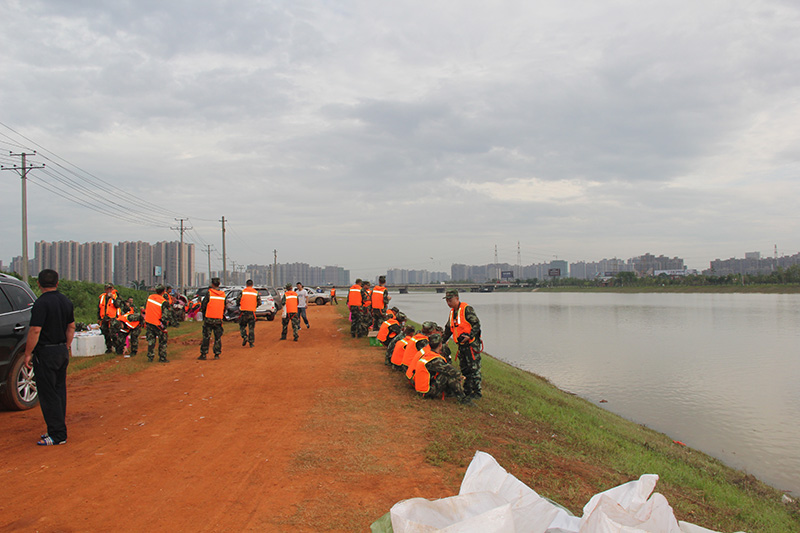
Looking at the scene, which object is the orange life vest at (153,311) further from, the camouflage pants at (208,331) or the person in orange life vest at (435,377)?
the person in orange life vest at (435,377)

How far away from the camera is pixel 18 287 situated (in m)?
7.62

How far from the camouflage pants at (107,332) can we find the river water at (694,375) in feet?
45.6

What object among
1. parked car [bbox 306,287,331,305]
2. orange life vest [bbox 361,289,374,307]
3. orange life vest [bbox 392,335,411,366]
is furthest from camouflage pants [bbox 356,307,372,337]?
parked car [bbox 306,287,331,305]

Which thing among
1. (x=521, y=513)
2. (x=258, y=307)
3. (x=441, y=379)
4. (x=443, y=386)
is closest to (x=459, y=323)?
(x=441, y=379)

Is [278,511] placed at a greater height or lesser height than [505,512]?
lesser

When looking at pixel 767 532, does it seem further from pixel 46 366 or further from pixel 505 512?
pixel 46 366

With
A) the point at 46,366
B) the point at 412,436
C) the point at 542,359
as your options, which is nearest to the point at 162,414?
the point at 46,366

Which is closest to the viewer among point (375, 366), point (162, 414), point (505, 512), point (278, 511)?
point (505, 512)

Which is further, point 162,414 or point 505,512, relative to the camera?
point 162,414

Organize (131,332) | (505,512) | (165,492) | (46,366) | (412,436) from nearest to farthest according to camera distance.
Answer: (505,512)
(165,492)
(46,366)
(412,436)
(131,332)

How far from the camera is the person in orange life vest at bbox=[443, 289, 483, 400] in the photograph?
27.8ft

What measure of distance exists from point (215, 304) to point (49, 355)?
6679 mm

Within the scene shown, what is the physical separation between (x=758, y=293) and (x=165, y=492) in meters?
108

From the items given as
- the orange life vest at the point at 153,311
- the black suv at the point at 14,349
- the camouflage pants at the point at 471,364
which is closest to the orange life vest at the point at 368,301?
the orange life vest at the point at 153,311
